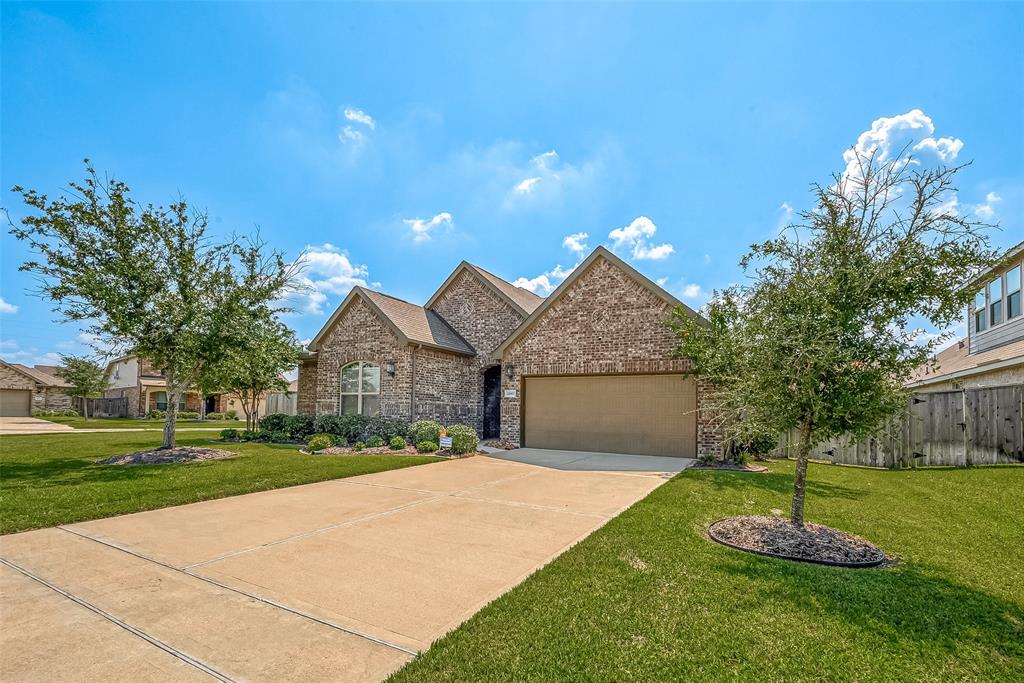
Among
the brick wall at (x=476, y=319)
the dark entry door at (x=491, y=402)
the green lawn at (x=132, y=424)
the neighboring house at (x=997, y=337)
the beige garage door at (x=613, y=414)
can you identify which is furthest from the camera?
the green lawn at (x=132, y=424)

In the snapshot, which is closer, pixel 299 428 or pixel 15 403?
pixel 299 428

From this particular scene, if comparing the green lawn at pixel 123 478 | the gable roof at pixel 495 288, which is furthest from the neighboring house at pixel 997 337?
the green lawn at pixel 123 478

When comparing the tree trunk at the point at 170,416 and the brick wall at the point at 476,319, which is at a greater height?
the brick wall at the point at 476,319

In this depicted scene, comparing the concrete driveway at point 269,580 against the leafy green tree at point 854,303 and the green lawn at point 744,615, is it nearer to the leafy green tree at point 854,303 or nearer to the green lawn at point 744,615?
the green lawn at point 744,615

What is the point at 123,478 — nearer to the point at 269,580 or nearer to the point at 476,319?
the point at 269,580

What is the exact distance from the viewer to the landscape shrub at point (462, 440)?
44.0 feet

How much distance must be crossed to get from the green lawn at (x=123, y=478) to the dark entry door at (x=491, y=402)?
20.8 ft

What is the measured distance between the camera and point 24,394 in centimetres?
3838

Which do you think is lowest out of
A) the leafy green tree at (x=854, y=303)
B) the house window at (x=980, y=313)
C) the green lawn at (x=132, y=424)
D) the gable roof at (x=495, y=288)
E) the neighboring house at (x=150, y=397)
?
the green lawn at (x=132, y=424)

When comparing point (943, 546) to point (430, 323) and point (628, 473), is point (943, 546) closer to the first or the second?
point (628, 473)

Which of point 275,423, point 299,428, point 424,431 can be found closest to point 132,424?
point 275,423

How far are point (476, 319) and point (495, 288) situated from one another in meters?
1.47

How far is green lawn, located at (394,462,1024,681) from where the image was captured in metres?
2.89

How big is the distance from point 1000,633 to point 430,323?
16.8m
